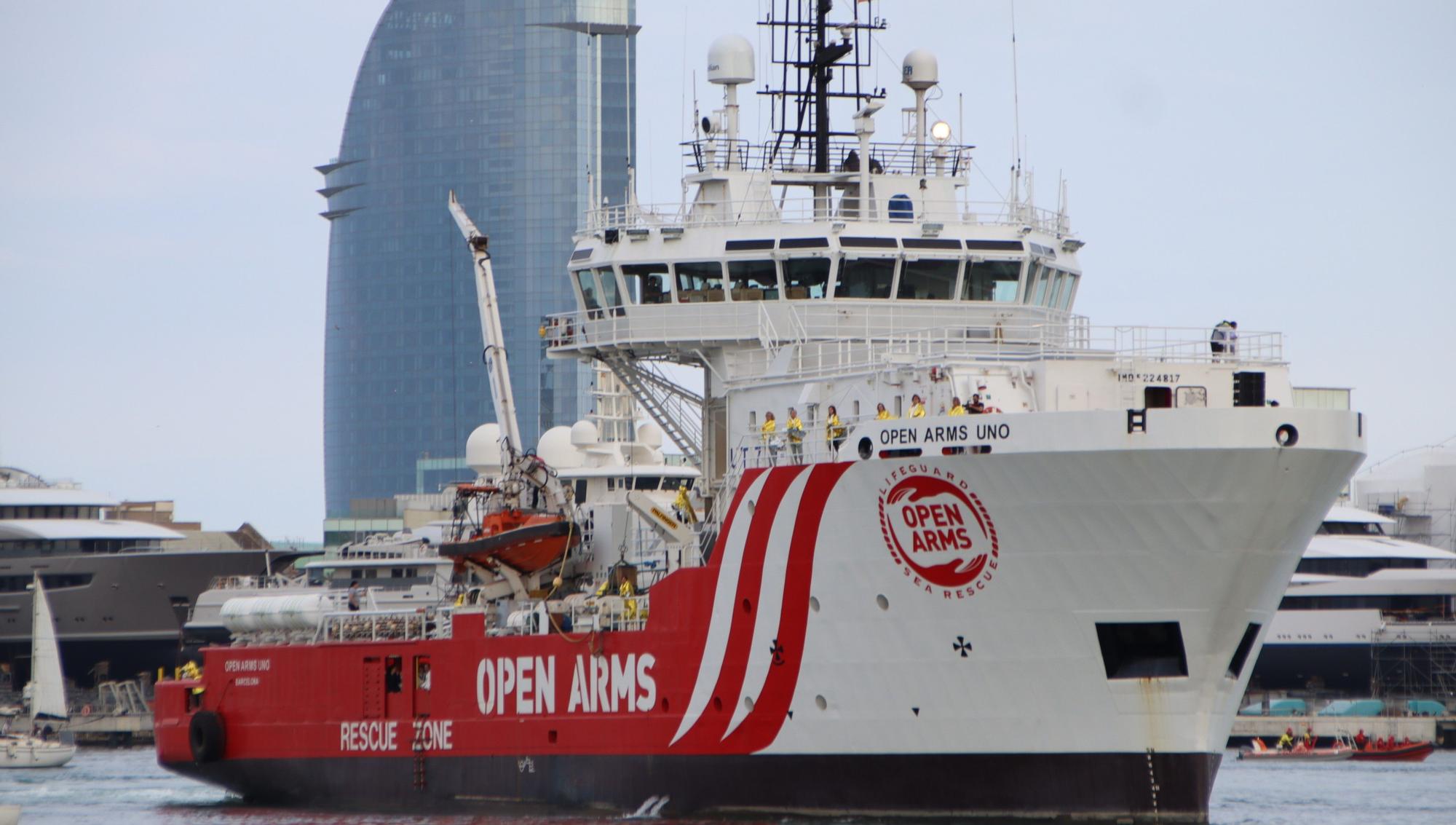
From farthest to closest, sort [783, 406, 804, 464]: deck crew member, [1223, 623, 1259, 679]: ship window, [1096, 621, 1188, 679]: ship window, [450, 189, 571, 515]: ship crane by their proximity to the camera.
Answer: [450, 189, 571, 515]: ship crane, [783, 406, 804, 464]: deck crew member, [1223, 623, 1259, 679]: ship window, [1096, 621, 1188, 679]: ship window

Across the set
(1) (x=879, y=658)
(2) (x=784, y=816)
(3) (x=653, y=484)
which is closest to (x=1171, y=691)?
(1) (x=879, y=658)

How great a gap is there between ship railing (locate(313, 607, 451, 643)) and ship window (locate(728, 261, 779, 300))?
293 inches

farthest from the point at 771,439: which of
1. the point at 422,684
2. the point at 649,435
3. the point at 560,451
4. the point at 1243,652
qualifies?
the point at 649,435

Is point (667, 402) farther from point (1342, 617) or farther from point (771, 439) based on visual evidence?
point (1342, 617)

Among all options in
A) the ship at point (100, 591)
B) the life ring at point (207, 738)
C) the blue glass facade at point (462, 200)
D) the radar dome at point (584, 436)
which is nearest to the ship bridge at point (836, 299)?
the life ring at point (207, 738)

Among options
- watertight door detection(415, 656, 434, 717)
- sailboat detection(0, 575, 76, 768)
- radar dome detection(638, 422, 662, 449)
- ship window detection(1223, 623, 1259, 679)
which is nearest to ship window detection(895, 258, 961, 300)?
ship window detection(1223, 623, 1259, 679)

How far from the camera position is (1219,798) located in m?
36.0

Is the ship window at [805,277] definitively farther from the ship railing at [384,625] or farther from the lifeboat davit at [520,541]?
the ship railing at [384,625]

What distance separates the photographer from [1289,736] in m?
57.7

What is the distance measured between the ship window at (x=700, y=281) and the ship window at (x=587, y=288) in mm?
1929

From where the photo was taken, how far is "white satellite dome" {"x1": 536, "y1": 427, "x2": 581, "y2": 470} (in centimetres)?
6078

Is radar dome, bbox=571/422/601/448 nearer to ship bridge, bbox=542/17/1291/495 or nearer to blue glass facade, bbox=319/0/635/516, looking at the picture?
ship bridge, bbox=542/17/1291/495

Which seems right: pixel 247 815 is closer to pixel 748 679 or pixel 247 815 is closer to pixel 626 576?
pixel 626 576

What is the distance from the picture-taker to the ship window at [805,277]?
32812 mm
